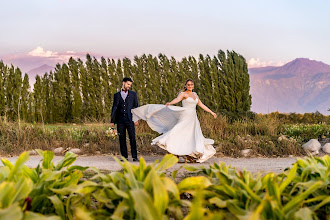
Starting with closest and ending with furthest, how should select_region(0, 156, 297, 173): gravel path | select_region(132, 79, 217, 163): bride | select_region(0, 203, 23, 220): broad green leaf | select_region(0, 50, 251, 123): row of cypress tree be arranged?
select_region(0, 203, 23, 220): broad green leaf, select_region(0, 156, 297, 173): gravel path, select_region(132, 79, 217, 163): bride, select_region(0, 50, 251, 123): row of cypress tree

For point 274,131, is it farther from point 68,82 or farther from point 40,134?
point 68,82

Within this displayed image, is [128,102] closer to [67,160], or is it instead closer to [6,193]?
[67,160]

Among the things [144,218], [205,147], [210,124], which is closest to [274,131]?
[210,124]

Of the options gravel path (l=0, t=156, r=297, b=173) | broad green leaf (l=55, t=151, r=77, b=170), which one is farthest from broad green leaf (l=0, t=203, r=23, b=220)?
gravel path (l=0, t=156, r=297, b=173)

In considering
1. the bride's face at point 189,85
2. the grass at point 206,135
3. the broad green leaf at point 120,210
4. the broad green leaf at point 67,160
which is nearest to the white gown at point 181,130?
the bride's face at point 189,85

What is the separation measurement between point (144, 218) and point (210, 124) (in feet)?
32.6

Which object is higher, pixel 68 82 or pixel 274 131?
pixel 68 82

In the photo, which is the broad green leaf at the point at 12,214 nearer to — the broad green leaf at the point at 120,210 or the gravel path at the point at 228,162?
the broad green leaf at the point at 120,210

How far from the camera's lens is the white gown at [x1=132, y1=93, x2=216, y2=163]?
7.75 m

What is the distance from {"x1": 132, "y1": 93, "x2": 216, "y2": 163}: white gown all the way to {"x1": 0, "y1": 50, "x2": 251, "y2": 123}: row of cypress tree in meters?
9.14

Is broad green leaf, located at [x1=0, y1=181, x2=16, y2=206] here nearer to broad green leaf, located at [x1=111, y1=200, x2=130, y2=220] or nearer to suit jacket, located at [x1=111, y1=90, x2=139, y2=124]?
broad green leaf, located at [x1=111, y1=200, x2=130, y2=220]

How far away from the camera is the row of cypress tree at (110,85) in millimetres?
18031

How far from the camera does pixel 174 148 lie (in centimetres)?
773

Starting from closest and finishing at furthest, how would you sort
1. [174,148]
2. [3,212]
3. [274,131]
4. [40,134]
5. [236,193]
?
[3,212], [236,193], [174,148], [40,134], [274,131]
